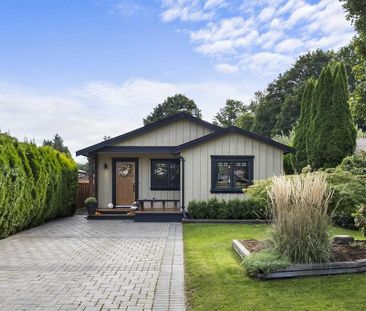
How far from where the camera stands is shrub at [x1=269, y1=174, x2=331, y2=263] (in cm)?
569

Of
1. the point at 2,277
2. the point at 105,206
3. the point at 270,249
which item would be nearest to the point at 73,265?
the point at 2,277

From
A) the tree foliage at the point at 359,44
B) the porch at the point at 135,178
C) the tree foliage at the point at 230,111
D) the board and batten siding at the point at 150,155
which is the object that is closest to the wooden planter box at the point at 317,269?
the tree foliage at the point at 359,44

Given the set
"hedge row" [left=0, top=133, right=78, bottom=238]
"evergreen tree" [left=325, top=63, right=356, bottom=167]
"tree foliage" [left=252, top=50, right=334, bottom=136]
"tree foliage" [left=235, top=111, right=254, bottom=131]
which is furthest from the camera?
"tree foliage" [left=235, top=111, right=254, bottom=131]

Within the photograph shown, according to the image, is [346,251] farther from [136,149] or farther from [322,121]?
[136,149]

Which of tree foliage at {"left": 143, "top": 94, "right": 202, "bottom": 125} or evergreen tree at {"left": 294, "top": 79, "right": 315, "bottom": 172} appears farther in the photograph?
tree foliage at {"left": 143, "top": 94, "right": 202, "bottom": 125}

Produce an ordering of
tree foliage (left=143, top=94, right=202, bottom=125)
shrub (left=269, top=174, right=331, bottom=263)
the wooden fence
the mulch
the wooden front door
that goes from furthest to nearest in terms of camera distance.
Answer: tree foliage (left=143, top=94, right=202, bottom=125), the wooden fence, the wooden front door, the mulch, shrub (left=269, top=174, right=331, bottom=263)

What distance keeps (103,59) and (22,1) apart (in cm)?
448

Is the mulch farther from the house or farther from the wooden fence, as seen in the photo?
the wooden fence

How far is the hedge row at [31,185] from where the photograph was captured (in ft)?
33.8

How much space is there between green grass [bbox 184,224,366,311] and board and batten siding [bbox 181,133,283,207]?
294 inches

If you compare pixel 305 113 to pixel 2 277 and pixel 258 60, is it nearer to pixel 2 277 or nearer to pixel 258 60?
pixel 258 60

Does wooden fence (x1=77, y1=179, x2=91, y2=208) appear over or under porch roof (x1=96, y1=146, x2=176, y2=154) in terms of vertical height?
under

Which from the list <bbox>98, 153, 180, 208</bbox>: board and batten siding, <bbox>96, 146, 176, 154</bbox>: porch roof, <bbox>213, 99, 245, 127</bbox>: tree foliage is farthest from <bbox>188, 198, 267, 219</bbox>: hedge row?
<bbox>213, 99, 245, 127</bbox>: tree foliage

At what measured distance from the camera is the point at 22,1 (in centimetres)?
1180
